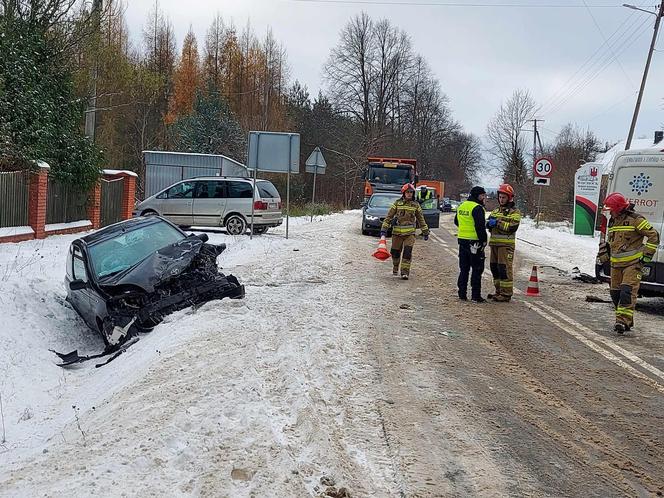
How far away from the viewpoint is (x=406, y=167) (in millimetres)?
30625

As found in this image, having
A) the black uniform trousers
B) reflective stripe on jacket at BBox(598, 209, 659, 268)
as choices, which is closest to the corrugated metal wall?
the black uniform trousers

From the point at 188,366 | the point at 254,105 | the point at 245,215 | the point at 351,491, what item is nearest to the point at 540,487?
the point at 351,491

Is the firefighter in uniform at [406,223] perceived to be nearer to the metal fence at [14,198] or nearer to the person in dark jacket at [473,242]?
the person in dark jacket at [473,242]

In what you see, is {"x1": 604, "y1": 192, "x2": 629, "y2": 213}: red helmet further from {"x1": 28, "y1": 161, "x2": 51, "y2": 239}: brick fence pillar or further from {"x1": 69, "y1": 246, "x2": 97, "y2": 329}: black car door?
{"x1": 28, "y1": 161, "x2": 51, "y2": 239}: brick fence pillar

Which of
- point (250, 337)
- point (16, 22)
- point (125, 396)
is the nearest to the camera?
point (125, 396)

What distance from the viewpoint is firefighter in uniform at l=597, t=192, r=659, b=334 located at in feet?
26.1

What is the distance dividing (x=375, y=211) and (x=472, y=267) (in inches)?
501

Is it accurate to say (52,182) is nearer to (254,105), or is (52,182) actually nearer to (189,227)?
(189,227)

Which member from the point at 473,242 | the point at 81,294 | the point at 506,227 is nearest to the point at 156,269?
the point at 81,294

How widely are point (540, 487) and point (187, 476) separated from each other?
6.66ft

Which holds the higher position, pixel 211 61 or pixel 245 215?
pixel 211 61

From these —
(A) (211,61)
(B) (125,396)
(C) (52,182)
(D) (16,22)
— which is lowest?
(B) (125,396)

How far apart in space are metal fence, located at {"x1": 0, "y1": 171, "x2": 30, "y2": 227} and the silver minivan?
4.72m

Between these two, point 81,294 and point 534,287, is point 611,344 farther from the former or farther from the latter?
point 81,294
